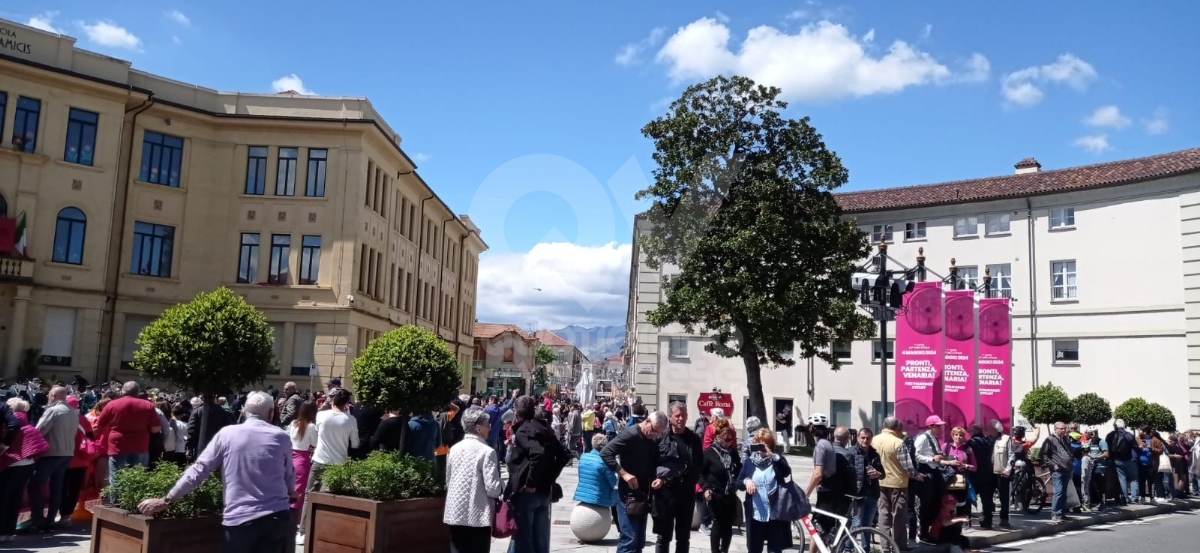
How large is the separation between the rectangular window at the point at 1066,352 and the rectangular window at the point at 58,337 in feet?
120

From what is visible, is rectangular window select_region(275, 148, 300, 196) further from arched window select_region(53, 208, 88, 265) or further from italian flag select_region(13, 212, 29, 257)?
italian flag select_region(13, 212, 29, 257)

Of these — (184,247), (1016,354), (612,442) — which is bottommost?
(612,442)

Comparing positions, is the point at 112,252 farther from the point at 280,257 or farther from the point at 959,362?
the point at 959,362

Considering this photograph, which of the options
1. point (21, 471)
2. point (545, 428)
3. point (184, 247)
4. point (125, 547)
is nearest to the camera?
point (125, 547)

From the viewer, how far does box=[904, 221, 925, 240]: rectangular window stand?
121 ft

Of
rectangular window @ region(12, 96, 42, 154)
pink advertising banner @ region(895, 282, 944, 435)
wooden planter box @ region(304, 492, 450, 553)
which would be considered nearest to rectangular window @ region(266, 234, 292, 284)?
rectangular window @ region(12, 96, 42, 154)

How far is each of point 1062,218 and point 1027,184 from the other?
204 centimetres

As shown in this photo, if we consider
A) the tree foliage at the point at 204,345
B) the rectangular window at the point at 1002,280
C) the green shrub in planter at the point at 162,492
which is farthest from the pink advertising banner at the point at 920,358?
the rectangular window at the point at 1002,280

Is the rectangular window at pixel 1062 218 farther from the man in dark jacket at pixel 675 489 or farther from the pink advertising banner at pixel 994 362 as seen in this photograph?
the man in dark jacket at pixel 675 489

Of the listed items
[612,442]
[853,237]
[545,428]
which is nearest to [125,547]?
[545,428]

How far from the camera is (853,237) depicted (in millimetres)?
26812

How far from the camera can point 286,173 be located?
32.7 m

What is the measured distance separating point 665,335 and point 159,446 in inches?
1118

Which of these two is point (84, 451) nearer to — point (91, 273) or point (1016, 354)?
point (91, 273)
